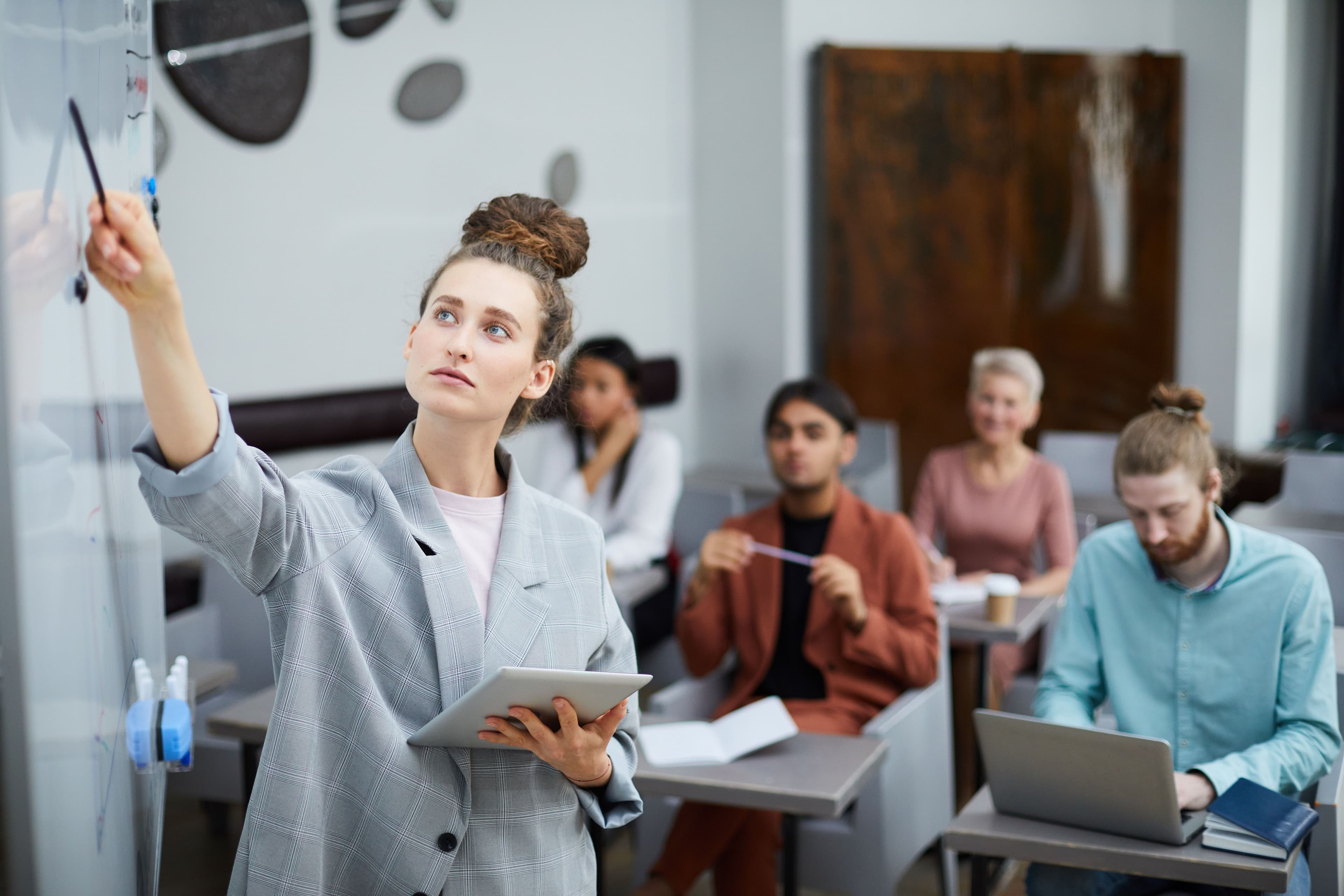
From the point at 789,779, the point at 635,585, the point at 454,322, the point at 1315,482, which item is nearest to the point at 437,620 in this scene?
the point at 454,322

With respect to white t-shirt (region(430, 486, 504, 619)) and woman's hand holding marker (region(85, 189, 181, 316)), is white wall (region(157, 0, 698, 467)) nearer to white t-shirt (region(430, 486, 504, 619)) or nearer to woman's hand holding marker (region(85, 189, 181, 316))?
white t-shirt (region(430, 486, 504, 619))

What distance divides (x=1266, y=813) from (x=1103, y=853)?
24 centimetres

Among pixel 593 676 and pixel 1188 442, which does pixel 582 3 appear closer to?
pixel 1188 442

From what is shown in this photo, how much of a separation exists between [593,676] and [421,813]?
0.75ft

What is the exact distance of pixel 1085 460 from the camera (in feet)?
14.4

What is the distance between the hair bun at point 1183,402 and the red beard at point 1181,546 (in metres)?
0.16

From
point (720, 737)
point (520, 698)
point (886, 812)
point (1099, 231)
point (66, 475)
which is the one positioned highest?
point (1099, 231)

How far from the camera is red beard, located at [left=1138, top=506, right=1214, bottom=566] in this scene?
2096 millimetres

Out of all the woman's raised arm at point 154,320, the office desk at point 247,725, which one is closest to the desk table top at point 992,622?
the office desk at point 247,725

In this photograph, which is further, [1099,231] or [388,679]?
[1099,231]

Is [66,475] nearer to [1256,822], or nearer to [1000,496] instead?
[1256,822]

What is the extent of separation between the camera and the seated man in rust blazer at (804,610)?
8.27ft

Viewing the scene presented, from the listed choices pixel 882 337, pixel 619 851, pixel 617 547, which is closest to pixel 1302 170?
pixel 882 337

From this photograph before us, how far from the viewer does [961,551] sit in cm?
371
